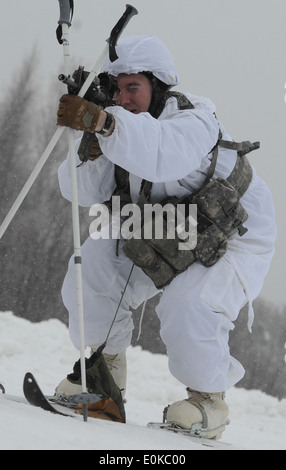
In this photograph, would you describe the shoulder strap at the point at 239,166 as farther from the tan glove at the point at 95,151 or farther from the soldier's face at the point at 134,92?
the tan glove at the point at 95,151

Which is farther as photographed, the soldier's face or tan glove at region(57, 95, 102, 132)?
the soldier's face

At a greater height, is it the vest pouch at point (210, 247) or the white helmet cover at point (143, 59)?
the white helmet cover at point (143, 59)

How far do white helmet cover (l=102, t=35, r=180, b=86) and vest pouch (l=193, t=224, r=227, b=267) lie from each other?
0.99 metres

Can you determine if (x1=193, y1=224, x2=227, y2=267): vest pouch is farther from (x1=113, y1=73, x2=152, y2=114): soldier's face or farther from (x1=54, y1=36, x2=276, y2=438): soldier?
(x1=113, y1=73, x2=152, y2=114): soldier's face

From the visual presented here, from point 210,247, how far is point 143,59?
1.19 metres

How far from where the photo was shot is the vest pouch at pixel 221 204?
3.40 meters

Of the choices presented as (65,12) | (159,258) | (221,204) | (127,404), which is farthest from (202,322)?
(127,404)

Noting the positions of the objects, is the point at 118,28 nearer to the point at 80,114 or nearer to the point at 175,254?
the point at 80,114

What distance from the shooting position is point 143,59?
11.6 feet

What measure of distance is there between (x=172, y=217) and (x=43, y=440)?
1.84m

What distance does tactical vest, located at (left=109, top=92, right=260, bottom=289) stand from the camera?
A: 336 cm

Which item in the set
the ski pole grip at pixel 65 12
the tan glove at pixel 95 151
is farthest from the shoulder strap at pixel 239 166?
the ski pole grip at pixel 65 12

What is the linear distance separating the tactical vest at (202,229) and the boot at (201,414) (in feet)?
2.17

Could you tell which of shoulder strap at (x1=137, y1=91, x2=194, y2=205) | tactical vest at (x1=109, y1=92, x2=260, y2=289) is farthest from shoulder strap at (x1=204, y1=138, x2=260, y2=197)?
shoulder strap at (x1=137, y1=91, x2=194, y2=205)
